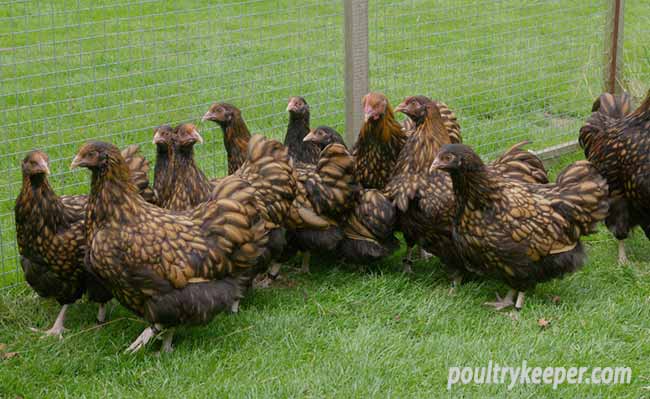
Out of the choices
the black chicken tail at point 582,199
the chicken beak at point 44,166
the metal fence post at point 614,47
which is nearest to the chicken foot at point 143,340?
the chicken beak at point 44,166

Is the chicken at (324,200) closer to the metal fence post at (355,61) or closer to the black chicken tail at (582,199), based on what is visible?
the metal fence post at (355,61)

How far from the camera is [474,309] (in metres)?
5.75

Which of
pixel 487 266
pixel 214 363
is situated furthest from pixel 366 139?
pixel 214 363

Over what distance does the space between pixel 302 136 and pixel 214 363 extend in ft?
6.90

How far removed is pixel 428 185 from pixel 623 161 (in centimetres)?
140

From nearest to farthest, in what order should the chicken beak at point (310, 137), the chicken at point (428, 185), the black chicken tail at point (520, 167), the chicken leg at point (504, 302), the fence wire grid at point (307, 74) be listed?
the chicken leg at point (504, 302)
the chicken at point (428, 185)
the black chicken tail at point (520, 167)
the chicken beak at point (310, 137)
the fence wire grid at point (307, 74)

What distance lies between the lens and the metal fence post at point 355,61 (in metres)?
6.77

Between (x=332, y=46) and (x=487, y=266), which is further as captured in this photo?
(x=332, y=46)

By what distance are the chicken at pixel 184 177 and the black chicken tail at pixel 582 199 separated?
7.58 ft

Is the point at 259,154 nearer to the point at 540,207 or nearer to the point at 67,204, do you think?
the point at 67,204

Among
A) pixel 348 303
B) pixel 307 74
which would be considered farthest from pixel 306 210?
pixel 307 74

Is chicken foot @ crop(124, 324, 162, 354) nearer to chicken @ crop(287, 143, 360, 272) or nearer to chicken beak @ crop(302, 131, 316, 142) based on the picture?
chicken @ crop(287, 143, 360, 272)

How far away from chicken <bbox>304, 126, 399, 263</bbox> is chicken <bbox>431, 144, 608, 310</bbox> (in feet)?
1.90

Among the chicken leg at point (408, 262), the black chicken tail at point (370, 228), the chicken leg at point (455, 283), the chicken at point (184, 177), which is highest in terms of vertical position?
the chicken at point (184, 177)
